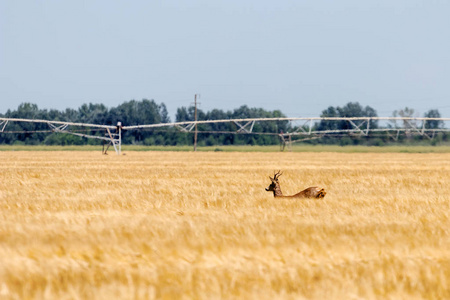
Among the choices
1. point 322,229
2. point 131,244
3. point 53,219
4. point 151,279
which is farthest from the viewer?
point 53,219

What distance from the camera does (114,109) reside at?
15275 cm

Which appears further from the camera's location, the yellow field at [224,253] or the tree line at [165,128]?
the tree line at [165,128]

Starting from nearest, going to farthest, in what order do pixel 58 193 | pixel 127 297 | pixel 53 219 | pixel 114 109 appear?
pixel 127 297, pixel 53 219, pixel 58 193, pixel 114 109

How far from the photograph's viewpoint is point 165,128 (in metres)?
Answer: 136

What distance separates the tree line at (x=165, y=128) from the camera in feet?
412

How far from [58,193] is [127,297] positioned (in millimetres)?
10393

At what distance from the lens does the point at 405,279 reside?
5258 mm

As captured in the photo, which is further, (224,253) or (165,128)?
(165,128)

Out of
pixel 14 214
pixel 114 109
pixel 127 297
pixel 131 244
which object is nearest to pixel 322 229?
pixel 131 244

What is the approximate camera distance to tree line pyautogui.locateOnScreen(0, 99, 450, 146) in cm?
12562

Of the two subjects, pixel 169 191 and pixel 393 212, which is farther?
pixel 169 191

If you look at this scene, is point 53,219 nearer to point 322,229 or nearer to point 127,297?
point 322,229

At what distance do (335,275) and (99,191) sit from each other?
1036 cm

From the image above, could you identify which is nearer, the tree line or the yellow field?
the yellow field
